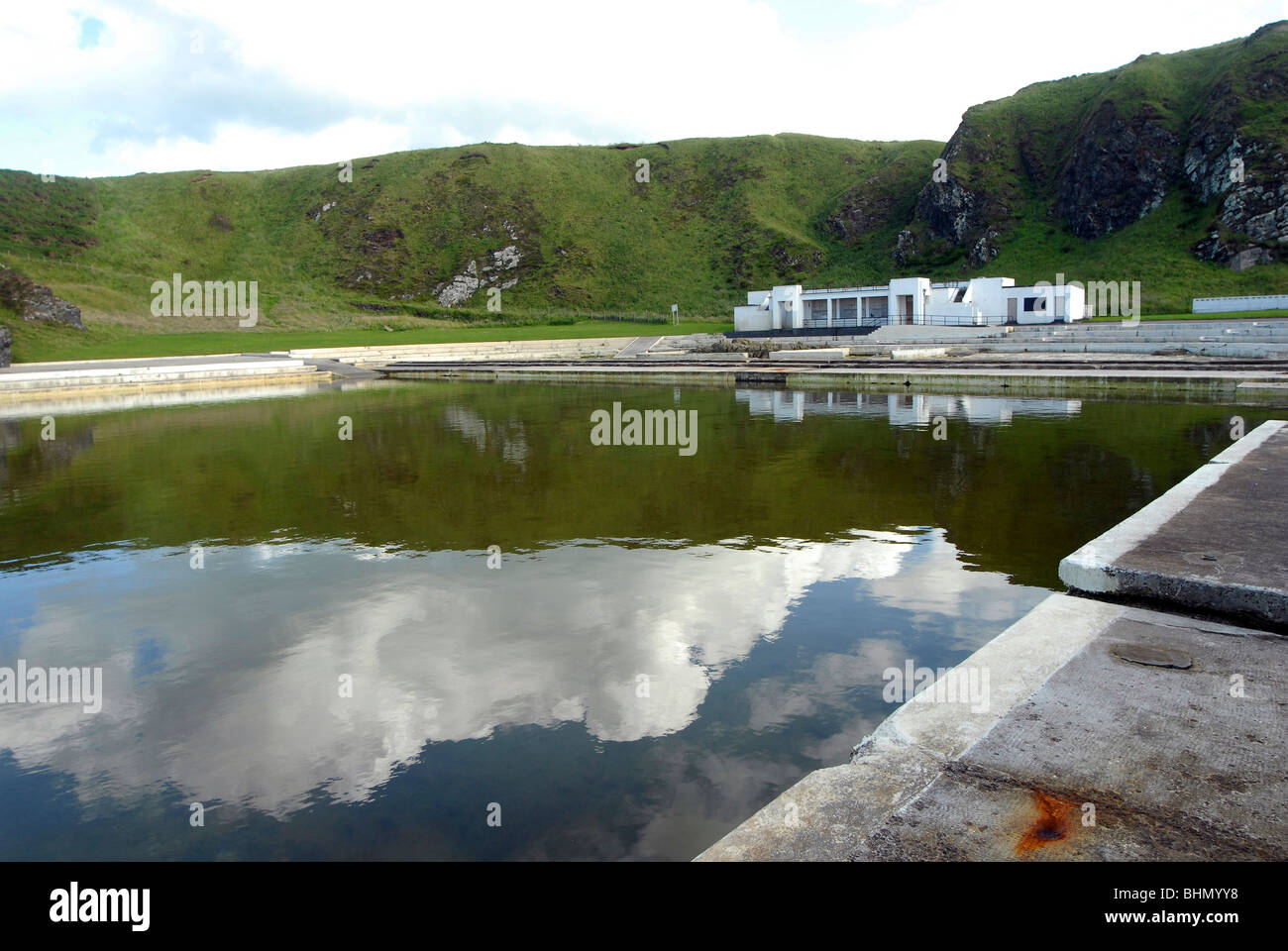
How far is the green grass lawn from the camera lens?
168 ft

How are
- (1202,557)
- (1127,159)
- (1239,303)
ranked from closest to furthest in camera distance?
1. (1202,557)
2. (1239,303)
3. (1127,159)

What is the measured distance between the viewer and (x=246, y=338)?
61.2m

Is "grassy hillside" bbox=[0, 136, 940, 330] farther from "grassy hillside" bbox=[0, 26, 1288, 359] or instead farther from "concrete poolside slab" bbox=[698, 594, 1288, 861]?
"concrete poolside slab" bbox=[698, 594, 1288, 861]

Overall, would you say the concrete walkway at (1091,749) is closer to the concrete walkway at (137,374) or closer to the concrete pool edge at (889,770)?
the concrete pool edge at (889,770)

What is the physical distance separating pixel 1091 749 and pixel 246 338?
66.2 m

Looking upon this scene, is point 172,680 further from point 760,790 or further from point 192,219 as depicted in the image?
point 192,219

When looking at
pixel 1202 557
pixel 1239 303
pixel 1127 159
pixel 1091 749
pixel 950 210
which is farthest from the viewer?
pixel 950 210

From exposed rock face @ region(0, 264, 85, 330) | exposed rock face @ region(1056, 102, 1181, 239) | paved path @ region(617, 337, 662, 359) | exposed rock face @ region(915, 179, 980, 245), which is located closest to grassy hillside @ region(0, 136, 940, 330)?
exposed rock face @ region(915, 179, 980, 245)

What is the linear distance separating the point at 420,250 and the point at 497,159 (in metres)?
24.6

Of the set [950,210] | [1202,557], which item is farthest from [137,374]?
[950,210]

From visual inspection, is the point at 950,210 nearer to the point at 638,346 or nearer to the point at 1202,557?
the point at 638,346

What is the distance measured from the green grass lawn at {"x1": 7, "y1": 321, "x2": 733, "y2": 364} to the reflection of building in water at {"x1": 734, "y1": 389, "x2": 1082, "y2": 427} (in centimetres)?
3683
